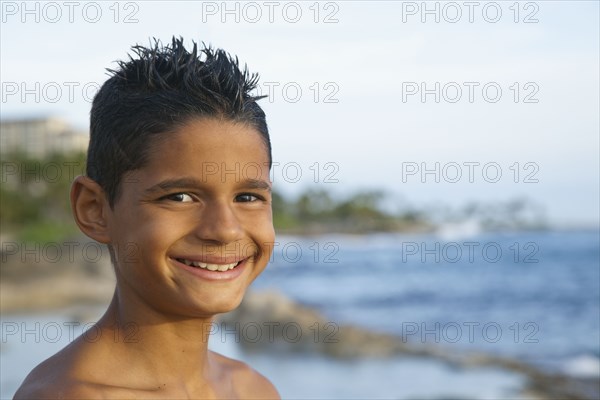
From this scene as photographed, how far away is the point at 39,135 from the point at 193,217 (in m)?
47.4

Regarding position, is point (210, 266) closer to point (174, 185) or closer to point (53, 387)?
point (174, 185)

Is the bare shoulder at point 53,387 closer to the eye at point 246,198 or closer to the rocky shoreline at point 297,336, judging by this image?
the eye at point 246,198

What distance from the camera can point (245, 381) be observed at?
2387 mm

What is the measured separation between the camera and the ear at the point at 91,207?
1.94 meters

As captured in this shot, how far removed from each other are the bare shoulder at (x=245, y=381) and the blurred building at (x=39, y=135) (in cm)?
4297

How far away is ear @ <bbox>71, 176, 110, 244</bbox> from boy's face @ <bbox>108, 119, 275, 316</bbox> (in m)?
0.04

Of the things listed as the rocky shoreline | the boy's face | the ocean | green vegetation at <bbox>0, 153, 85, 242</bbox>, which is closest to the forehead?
the boy's face

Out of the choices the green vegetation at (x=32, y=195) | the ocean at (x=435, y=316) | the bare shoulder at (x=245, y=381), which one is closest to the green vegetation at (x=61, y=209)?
the green vegetation at (x=32, y=195)

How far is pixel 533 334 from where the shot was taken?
17.1 metres

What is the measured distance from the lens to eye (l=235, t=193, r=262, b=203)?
1.88m

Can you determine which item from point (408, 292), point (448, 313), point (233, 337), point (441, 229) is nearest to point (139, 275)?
point (233, 337)

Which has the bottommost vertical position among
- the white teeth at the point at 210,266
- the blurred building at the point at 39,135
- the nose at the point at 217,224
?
the white teeth at the point at 210,266

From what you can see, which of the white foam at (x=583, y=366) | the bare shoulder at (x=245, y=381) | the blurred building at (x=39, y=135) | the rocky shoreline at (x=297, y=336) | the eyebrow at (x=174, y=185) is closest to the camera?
the eyebrow at (x=174, y=185)

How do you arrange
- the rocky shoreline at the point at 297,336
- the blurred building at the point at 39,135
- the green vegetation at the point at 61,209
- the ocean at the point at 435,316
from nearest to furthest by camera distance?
the ocean at the point at 435,316
the rocky shoreline at the point at 297,336
the green vegetation at the point at 61,209
the blurred building at the point at 39,135
